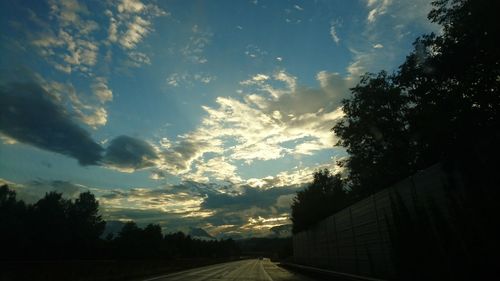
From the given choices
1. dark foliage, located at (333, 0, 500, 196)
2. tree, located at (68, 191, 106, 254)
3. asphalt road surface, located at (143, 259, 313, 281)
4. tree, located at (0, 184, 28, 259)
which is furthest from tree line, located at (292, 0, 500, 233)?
tree, located at (68, 191, 106, 254)

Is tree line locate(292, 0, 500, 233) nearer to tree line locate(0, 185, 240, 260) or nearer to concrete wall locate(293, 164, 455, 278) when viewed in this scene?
concrete wall locate(293, 164, 455, 278)

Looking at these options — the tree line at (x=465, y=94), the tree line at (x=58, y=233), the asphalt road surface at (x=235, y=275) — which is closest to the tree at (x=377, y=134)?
the tree line at (x=465, y=94)

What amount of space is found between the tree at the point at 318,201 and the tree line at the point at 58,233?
200 feet

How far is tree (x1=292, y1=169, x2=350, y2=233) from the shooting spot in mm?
61844

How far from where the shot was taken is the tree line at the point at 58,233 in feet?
305

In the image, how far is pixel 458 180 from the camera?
14.7 m

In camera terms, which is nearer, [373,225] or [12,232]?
[373,225]

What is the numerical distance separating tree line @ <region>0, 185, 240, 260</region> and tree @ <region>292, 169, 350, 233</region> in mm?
61076

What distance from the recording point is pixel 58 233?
107188 millimetres

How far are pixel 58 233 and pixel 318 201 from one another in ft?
249

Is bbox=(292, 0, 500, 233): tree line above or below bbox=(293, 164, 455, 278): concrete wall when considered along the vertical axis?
above

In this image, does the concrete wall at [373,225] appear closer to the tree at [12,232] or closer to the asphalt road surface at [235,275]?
the asphalt road surface at [235,275]

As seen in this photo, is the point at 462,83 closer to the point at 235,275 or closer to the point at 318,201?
the point at 235,275

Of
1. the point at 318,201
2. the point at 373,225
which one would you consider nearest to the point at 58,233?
the point at 318,201
